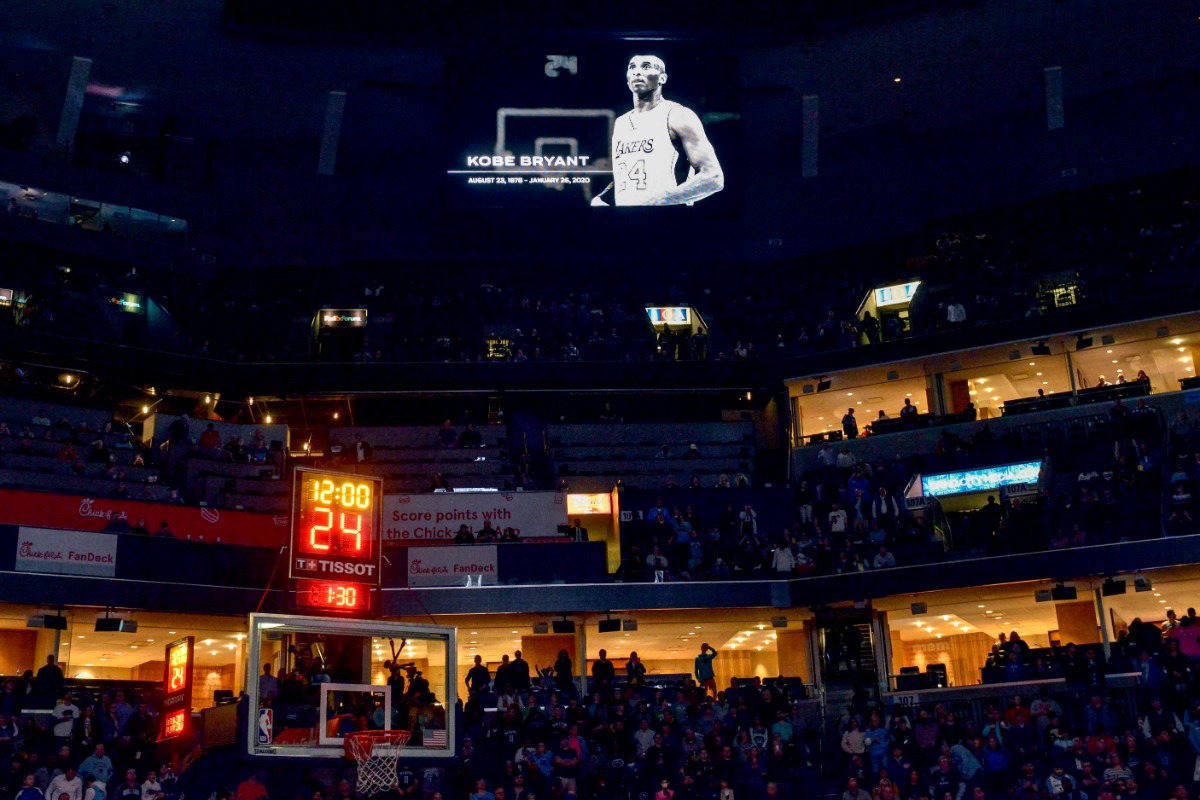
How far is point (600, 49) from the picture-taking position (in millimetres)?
39562

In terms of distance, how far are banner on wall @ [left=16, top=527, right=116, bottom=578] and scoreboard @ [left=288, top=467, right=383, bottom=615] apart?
948 centimetres

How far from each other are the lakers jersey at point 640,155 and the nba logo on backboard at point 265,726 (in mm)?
23301

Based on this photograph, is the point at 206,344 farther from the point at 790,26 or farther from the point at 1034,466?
the point at 1034,466

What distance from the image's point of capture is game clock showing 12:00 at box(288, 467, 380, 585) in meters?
19.8

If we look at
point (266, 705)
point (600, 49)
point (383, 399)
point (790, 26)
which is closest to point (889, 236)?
point (790, 26)

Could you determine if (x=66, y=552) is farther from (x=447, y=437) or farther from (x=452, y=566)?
(x=447, y=437)

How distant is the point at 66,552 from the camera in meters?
27.3

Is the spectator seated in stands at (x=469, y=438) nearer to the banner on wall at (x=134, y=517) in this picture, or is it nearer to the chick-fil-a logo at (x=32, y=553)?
the banner on wall at (x=134, y=517)

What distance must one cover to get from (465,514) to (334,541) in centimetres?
1235

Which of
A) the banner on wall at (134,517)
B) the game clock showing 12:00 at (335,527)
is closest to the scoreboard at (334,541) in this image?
the game clock showing 12:00 at (335,527)

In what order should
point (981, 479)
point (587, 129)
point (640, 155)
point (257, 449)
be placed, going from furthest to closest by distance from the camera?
point (587, 129) < point (640, 155) < point (257, 449) < point (981, 479)

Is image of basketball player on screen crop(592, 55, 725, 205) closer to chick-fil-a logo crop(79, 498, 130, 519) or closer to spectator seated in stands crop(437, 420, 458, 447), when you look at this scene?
spectator seated in stands crop(437, 420, 458, 447)

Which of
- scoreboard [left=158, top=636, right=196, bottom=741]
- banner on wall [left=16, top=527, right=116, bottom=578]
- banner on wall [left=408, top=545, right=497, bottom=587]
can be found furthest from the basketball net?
banner on wall [left=408, top=545, right=497, bottom=587]

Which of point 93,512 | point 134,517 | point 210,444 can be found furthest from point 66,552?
point 210,444
